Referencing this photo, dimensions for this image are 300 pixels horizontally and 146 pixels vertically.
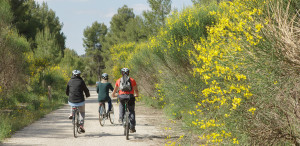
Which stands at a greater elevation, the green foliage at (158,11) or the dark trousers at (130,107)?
the green foliage at (158,11)

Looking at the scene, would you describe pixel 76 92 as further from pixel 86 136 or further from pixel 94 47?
pixel 94 47

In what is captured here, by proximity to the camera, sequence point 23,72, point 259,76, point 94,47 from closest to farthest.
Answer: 1. point 259,76
2. point 23,72
3. point 94,47

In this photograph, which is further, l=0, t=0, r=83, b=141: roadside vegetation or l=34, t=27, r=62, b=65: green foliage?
l=34, t=27, r=62, b=65: green foliage

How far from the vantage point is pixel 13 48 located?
1627cm

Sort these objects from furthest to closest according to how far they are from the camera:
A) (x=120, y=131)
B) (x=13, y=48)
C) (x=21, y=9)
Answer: (x=21, y=9) < (x=13, y=48) < (x=120, y=131)

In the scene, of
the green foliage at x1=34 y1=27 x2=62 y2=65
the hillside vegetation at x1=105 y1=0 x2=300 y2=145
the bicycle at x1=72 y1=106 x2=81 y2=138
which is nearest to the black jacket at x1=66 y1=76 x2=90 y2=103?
the bicycle at x1=72 y1=106 x2=81 y2=138

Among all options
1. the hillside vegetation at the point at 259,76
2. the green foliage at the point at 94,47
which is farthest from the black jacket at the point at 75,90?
the green foliage at the point at 94,47

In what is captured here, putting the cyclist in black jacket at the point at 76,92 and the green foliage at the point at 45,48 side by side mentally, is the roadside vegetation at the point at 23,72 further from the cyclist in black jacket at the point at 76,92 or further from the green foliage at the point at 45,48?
the cyclist in black jacket at the point at 76,92

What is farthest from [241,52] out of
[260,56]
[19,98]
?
[19,98]

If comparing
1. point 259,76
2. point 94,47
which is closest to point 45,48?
point 259,76

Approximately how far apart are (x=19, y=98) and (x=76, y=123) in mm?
12839

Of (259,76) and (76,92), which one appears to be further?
(76,92)

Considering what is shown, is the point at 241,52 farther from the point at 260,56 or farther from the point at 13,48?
the point at 13,48

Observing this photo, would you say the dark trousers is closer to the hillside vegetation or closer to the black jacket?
the black jacket
